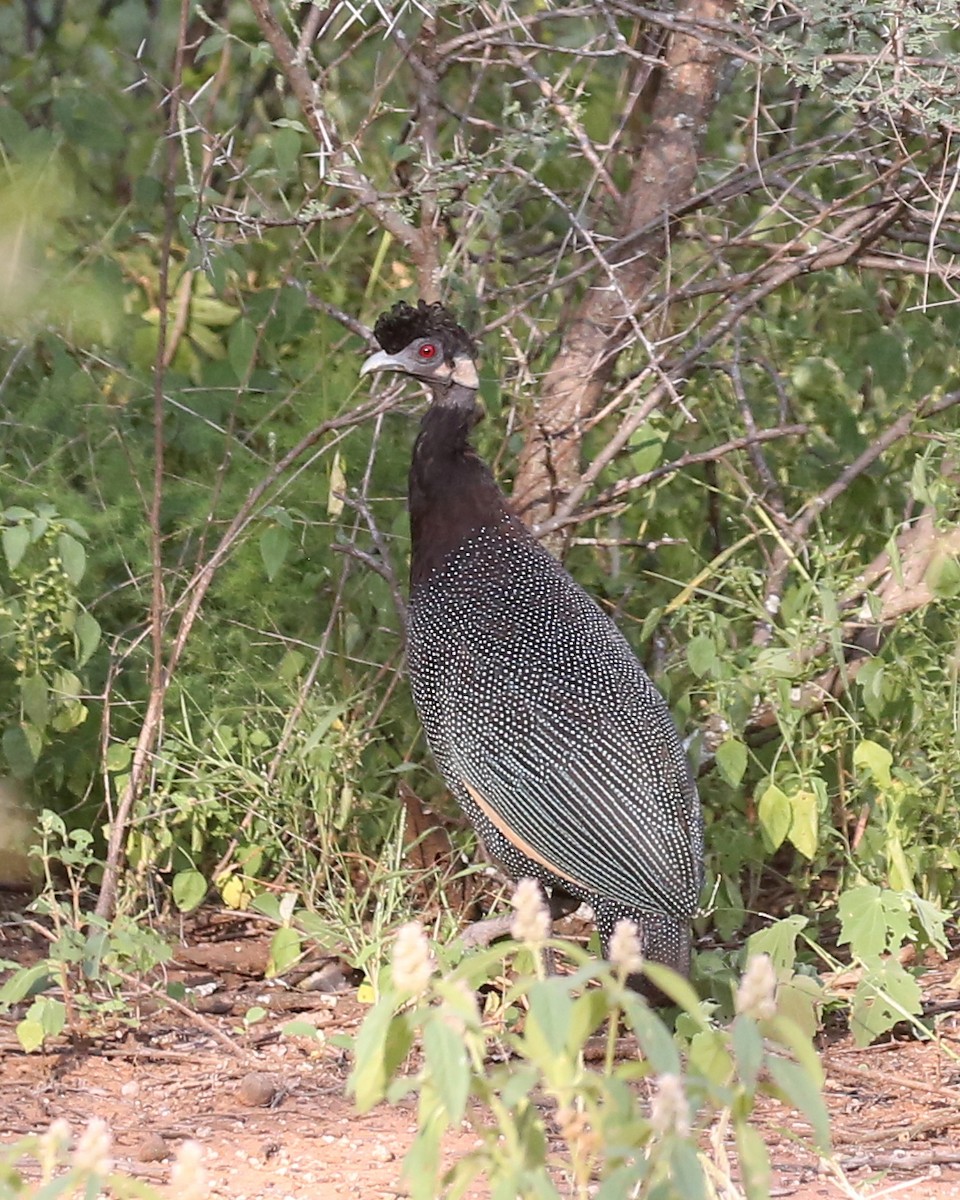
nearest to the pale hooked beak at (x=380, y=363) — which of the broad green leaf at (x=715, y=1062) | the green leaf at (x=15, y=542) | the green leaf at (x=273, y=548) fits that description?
the green leaf at (x=273, y=548)

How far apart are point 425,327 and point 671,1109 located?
2720 mm

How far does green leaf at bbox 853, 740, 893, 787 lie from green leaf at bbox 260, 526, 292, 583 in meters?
1.38

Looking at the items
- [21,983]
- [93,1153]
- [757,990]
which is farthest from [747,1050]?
[21,983]

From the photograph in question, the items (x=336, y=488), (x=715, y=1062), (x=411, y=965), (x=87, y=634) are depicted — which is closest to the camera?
(x=411, y=965)

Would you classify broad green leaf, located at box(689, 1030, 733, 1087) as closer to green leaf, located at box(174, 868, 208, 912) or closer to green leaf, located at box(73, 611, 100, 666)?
green leaf, located at box(73, 611, 100, 666)

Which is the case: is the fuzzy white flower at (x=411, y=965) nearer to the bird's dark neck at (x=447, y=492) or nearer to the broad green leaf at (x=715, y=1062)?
the broad green leaf at (x=715, y=1062)

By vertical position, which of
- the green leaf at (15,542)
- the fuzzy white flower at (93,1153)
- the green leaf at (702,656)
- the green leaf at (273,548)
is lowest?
the green leaf at (702,656)

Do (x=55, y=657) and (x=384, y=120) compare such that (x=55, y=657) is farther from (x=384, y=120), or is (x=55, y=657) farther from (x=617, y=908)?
(x=384, y=120)

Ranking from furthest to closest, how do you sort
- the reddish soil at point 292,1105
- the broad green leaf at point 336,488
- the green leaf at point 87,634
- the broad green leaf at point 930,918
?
the broad green leaf at point 336,488
the green leaf at point 87,634
the broad green leaf at point 930,918
the reddish soil at point 292,1105

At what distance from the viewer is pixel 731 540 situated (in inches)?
199

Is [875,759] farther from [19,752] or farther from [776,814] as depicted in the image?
[19,752]

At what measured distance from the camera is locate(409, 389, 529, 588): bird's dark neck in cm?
407

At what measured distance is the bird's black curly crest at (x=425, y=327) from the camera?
402 cm

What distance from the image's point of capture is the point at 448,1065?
1.58m
